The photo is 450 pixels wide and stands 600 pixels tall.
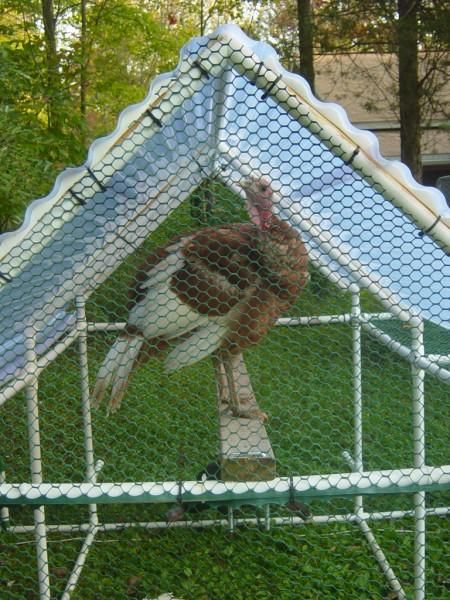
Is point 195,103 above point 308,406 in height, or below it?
above

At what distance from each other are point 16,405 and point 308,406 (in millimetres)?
1531

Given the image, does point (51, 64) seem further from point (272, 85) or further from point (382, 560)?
point (272, 85)

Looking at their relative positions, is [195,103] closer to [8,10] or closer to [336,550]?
[336,550]

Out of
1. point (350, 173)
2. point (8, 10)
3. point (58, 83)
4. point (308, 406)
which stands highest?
point (8, 10)

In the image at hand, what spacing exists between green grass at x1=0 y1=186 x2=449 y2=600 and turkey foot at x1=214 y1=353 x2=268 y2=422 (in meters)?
0.12


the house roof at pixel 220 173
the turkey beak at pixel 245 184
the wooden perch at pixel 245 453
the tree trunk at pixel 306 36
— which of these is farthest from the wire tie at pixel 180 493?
the tree trunk at pixel 306 36

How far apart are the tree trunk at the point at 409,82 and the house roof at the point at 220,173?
520 cm

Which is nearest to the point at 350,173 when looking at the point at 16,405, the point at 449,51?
the point at 16,405

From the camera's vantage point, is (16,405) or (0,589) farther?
(16,405)

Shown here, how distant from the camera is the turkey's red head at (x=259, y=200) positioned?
7.58 ft

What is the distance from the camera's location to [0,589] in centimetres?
294

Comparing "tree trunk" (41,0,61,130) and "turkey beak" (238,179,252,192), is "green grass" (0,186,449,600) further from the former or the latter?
"tree trunk" (41,0,61,130)

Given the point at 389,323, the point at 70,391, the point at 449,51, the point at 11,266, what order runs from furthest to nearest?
the point at 449,51 < the point at 70,391 < the point at 389,323 < the point at 11,266

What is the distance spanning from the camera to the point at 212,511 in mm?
3623
